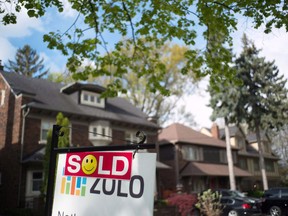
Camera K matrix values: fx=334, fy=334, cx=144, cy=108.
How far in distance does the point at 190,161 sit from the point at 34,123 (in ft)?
61.1

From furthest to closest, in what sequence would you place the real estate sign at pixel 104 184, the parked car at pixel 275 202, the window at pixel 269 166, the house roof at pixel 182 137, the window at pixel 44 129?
1. the window at pixel 269 166
2. the house roof at pixel 182 137
3. the window at pixel 44 129
4. the parked car at pixel 275 202
5. the real estate sign at pixel 104 184

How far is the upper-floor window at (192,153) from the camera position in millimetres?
36156

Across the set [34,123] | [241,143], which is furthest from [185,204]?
[241,143]

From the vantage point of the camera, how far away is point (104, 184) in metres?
2.95

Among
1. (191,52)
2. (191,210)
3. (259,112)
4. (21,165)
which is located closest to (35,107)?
(21,165)

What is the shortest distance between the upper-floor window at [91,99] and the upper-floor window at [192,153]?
11664mm

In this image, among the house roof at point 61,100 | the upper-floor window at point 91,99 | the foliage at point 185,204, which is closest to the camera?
the foliage at point 185,204

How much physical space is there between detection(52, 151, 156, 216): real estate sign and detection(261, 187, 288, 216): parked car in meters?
19.4

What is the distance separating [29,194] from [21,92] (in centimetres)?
699

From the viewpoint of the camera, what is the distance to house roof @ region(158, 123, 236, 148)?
121 ft

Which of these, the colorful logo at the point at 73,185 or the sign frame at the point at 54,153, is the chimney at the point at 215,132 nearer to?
the sign frame at the point at 54,153

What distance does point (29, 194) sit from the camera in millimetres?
21953

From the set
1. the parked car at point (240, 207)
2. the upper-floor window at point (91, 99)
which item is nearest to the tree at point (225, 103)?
the upper-floor window at point (91, 99)

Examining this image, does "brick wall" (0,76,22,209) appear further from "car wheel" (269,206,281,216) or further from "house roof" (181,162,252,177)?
"house roof" (181,162,252,177)
